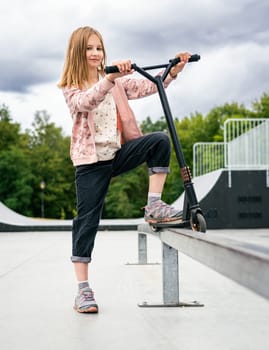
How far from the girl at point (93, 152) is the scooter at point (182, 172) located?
6 centimetres

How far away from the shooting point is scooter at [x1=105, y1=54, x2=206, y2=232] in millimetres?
2475

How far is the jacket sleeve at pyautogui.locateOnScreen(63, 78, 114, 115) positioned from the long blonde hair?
0.06m

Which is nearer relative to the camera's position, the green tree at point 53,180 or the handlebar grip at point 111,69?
the handlebar grip at point 111,69

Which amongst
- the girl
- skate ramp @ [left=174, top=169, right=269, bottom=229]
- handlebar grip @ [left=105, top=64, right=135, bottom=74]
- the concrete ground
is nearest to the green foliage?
skate ramp @ [left=174, top=169, right=269, bottom=229]

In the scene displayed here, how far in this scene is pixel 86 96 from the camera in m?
2.56

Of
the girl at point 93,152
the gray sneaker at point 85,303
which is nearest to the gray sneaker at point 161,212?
the girl at point 93,152

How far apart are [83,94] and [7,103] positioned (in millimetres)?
44689

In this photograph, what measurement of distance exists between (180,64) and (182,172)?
56 cm

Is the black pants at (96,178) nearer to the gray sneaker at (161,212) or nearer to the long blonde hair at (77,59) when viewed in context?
the gray sneaker at (161,212)

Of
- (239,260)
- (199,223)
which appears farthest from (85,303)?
(239,260)

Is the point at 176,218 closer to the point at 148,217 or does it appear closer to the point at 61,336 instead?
the point at 148,217

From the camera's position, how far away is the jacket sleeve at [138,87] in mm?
2941

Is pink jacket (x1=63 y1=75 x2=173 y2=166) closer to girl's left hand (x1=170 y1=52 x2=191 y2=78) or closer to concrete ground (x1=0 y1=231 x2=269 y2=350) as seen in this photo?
girl's left hand (x1=170 y1=52 x2=191 y2=78)

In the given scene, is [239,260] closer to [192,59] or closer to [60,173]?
[192,59]
